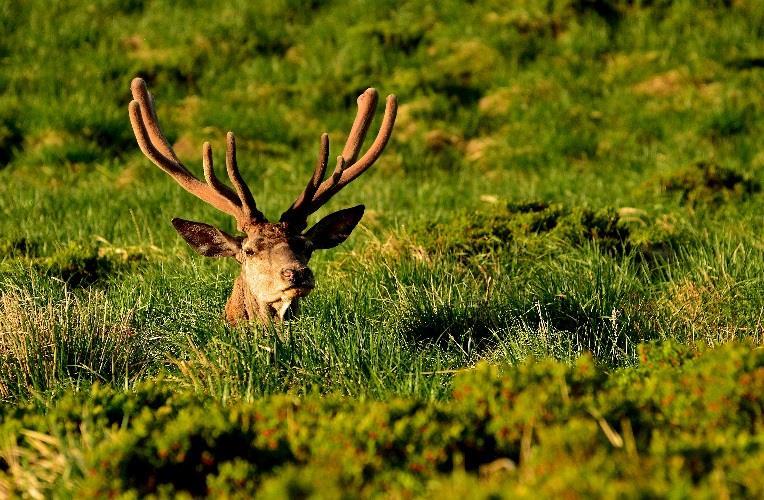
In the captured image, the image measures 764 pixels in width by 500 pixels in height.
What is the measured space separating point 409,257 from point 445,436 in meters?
3.67

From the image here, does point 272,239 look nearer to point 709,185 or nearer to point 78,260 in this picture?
point 78,260

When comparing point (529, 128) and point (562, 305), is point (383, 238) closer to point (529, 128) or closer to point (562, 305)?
point (562, 305)

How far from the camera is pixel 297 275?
5.14 metres

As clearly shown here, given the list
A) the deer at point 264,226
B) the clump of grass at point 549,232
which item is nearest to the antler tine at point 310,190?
the deer at point 264,226

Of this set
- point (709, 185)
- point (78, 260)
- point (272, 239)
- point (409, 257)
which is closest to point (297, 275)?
point (272, 239)

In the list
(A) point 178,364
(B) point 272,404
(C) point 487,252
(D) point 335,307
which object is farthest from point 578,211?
(B) point 272,404

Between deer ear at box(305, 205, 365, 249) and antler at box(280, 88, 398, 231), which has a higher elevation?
antler at box(280, 88, 398, 231)

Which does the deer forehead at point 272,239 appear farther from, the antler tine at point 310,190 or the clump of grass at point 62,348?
the clump of grass at point 62,348

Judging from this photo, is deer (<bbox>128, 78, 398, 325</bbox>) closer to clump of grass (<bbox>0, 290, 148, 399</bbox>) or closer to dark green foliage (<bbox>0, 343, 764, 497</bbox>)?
clump of grass (<bbox>0, 290, 148, 399</bbox>)

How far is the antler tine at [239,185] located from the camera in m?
5.38

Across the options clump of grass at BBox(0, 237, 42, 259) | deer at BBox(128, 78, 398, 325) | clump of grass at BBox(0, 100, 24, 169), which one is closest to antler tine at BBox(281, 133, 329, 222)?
deer at BBox(128, 78, 398, 325)

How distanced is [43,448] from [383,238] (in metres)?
4.67

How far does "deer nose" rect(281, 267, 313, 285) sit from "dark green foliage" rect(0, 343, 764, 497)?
1.28 meters

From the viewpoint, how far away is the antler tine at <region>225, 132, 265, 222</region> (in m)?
5.38
